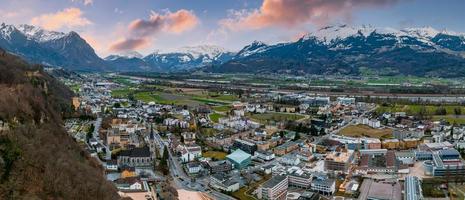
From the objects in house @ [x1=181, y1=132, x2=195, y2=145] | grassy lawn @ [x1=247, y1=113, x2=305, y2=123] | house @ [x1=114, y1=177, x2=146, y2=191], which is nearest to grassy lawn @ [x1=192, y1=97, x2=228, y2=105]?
grassy lawn @ [x1=247, y1=113, x2=305, y2=123]

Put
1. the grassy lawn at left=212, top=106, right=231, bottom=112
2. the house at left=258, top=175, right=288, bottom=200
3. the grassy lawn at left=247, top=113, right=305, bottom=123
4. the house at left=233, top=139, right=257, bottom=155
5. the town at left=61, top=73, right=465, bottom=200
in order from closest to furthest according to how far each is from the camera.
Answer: the house at left=258, top=175, right=288, bottom=200, the town at left=61, top=73, right=465, bottom=200, the house at left=233, top=139, right=257, bottom=155, the grassy lawn at left=247, top=113, right=305, bottom=123, the grassy lawn at left=212, top=106, right=231, bottom=112

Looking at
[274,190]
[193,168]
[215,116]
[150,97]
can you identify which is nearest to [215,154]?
[193,168]

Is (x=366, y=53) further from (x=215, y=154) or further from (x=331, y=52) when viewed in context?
(x=215, y=154)

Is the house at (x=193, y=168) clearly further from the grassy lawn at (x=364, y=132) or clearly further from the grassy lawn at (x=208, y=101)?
the grassy lawn at (x=208, y=101)

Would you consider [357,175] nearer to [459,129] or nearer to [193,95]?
[459,129]

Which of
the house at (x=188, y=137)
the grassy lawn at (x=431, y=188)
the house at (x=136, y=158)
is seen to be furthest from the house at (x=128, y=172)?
the grassy lawn at (x=431, y=188)

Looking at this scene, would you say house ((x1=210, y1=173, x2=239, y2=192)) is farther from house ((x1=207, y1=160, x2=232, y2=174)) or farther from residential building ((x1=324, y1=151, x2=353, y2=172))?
residential building ((x1=324, y1=151, x2=353, y2=172))
